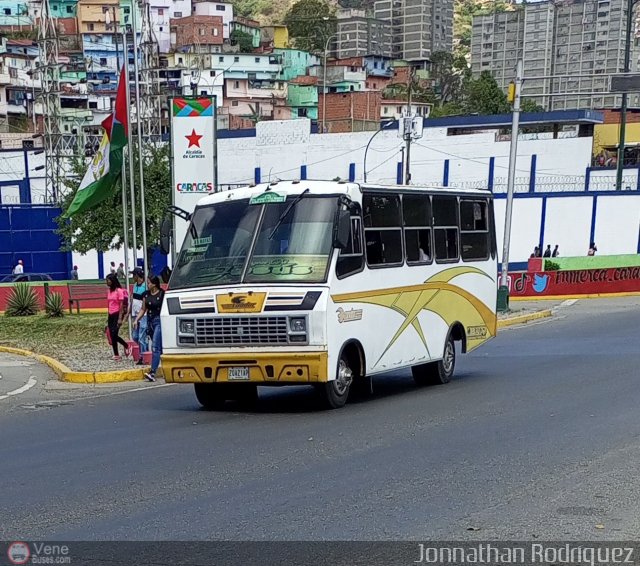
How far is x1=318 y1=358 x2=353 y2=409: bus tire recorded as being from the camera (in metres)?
12.4

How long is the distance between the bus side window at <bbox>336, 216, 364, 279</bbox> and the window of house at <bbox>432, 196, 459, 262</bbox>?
2.61 m

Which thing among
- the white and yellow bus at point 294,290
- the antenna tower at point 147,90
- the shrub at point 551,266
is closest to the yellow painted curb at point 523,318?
the shrub at point 551,266

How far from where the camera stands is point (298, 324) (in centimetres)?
1194

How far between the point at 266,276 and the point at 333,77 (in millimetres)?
123175

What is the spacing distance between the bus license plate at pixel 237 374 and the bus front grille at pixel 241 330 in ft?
1.08

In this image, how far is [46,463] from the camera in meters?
9.43

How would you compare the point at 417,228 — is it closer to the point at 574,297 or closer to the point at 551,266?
the point at 574,297

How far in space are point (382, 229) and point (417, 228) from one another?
1.18 metres

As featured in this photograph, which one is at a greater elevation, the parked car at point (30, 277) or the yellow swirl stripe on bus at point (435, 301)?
the yellow swirl stripe on bus at point (435, 301)

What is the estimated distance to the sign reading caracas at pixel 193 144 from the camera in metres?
21.4

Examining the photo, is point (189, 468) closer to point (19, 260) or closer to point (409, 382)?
point (409, 382)

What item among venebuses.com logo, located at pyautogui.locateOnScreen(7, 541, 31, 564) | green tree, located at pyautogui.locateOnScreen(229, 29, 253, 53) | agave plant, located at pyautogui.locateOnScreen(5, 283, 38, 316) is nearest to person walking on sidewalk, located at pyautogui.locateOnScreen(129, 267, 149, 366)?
venebuses.com logo, located at pyautogui.locateOnScreen(7, 541, 31, 564)

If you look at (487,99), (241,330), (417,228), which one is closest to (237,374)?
(241,330)

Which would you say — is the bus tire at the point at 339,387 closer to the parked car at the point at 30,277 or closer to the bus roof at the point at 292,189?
A: the bus roof at the point at 292,189
